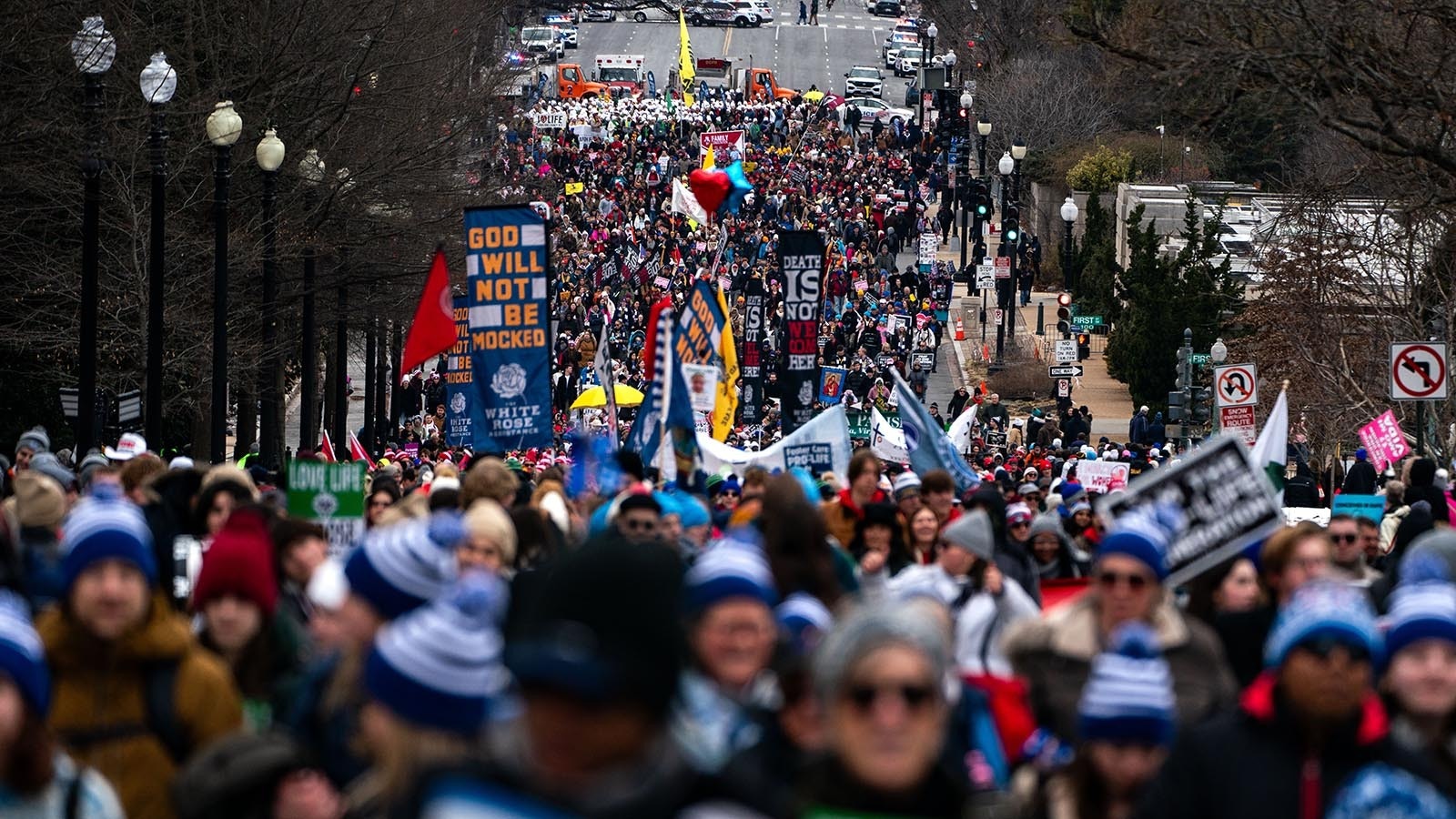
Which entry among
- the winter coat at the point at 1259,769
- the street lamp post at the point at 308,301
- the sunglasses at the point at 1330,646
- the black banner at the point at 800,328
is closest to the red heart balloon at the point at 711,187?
the black banner at the point at 800,328

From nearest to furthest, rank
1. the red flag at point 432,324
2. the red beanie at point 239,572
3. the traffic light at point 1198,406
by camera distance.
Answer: the red beanie at point 239,572
the red flag at point 432,324
the traffic light at point 1198,406

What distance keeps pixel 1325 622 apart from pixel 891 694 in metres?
1.79

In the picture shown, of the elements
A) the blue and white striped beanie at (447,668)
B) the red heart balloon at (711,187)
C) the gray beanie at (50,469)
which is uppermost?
the red heart balloon at (711,187)

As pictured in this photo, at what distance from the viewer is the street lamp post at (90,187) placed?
22.1 meters

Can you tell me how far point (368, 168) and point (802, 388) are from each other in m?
15.6

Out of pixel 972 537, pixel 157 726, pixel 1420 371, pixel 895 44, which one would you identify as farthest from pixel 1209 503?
pixel 895 44

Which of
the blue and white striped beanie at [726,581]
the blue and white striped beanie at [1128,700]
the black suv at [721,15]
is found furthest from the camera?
the black suv at [721,15]

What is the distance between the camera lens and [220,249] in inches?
1045

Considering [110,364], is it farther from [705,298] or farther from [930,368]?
[930,368]

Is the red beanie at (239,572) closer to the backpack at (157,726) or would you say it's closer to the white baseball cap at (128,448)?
the backpack at (157,726)

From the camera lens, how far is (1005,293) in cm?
6003

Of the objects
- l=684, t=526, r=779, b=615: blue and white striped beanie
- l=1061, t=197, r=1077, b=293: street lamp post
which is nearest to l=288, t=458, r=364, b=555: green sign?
l=684, t=526, r=779, b=615: blue and white striped beanie

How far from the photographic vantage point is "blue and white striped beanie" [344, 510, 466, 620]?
21.1ft

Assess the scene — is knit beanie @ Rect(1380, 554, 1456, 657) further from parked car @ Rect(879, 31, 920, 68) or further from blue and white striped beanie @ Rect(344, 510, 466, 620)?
parked car @ Rect(879, 31, 920, 68)
